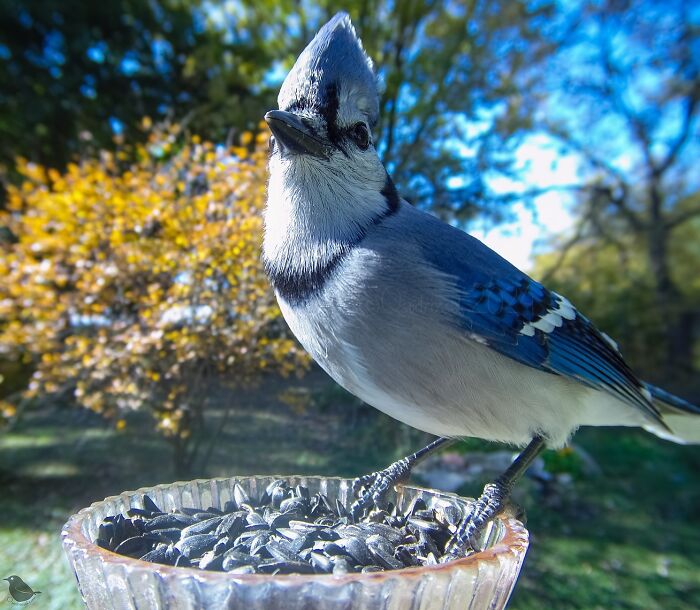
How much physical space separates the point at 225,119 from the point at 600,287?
249 inches

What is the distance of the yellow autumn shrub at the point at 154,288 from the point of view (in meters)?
3.17

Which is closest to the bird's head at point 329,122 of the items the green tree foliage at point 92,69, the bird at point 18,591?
the bird at point 18,591

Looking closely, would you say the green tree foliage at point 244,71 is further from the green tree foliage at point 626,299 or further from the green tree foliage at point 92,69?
the green tree foliage at point 626,299

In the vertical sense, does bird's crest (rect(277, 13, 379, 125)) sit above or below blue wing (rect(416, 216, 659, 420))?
above

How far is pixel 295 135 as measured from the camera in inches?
47.1

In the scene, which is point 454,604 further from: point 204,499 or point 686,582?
point 686,582

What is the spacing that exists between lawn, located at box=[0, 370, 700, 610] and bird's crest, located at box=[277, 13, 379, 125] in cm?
237

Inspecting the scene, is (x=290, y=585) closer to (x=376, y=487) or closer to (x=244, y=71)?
(x=376, y=487)

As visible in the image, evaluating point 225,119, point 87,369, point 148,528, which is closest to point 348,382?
point 148,528

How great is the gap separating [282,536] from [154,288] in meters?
2.41

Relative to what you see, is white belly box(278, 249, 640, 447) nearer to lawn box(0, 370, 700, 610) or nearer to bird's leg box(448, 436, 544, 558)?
bird's leg box(448, 436, 544, 558)

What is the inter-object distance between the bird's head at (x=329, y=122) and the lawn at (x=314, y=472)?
223cm

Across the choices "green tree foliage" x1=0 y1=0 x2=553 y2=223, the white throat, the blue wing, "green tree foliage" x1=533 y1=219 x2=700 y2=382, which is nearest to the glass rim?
the blue wing

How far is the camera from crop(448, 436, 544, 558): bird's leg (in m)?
1.08
